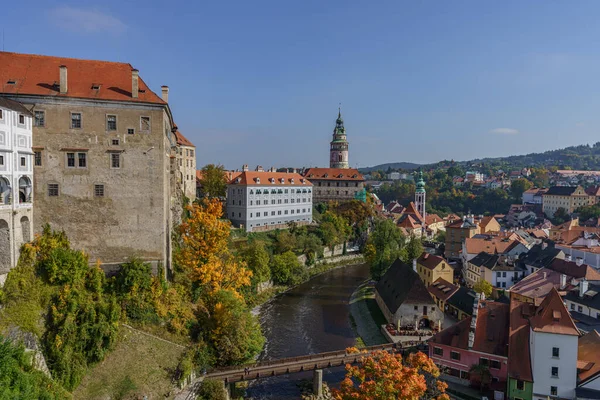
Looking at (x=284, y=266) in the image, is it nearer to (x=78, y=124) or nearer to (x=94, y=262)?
(x=94, y=262)

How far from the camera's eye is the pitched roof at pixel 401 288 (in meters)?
35.6

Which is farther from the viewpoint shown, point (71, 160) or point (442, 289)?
point (442, 289)

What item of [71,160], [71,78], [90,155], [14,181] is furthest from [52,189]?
[71,78]

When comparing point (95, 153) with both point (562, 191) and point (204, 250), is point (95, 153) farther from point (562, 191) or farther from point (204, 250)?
point (562, 191)

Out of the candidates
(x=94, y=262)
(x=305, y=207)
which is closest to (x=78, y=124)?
(x=94, y=262)

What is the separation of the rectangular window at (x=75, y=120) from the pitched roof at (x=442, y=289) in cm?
3244

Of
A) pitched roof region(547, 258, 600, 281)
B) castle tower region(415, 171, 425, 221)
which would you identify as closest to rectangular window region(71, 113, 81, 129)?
pitched roof region(547, 258, 600, 281)

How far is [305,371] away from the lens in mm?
28047

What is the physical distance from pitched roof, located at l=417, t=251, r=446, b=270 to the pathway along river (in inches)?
346

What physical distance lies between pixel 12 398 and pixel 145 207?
13101mm

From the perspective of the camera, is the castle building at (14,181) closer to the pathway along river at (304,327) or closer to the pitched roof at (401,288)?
the pathway along river at (304,327)

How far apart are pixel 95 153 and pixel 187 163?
31.5 m

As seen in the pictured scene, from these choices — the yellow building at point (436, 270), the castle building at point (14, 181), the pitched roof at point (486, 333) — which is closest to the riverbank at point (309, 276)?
the yellow building at point (436, 270)

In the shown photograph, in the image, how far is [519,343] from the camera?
25.5 m
